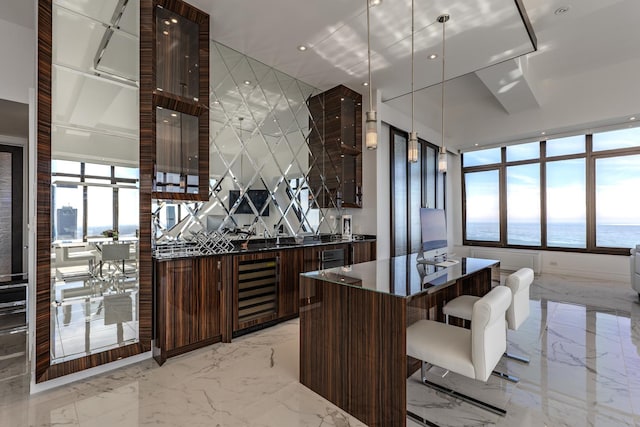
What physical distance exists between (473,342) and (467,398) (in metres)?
0.71

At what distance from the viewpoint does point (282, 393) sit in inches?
81.7

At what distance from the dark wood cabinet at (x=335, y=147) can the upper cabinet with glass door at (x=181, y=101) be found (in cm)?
180

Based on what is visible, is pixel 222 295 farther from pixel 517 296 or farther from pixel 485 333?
pixel 517 296

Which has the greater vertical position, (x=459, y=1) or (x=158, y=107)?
(x=459, y=1)

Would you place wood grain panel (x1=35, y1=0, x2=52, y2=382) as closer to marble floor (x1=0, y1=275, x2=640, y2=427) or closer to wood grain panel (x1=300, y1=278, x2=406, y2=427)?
marble floor (x1=0, y1=275, x2=640, y2=427)

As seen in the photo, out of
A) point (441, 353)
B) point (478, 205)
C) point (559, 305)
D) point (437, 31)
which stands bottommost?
point (559, 305)

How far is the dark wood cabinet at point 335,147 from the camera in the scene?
14.6 ft

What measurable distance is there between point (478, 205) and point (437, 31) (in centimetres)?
550

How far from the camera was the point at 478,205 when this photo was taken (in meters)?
7.53

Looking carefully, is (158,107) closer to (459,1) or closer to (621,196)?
(459,1)

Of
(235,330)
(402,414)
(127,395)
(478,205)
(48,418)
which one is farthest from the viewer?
(478,205)

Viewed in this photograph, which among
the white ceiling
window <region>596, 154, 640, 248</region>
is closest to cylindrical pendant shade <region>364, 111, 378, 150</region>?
the white ceiling

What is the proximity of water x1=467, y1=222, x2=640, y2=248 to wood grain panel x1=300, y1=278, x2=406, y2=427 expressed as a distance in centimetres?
662

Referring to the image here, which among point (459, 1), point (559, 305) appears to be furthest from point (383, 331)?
point (559, 305)
